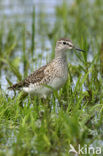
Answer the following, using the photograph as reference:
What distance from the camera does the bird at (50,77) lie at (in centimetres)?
741

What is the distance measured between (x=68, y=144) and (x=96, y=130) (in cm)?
74

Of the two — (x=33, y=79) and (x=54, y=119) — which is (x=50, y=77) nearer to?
(x=33, y=79)

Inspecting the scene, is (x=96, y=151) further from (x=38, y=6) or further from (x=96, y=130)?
(x=38, y=6)

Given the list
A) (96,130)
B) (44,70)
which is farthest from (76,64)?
(96,130)

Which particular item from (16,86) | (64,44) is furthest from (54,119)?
(64,44)

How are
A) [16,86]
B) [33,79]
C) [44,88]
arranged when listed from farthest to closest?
[16,86] → [33,79] → [44,88]

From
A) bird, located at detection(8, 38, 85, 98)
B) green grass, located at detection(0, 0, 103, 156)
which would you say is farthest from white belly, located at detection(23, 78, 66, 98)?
green grass, located at detection(0, 0, 103, 156)

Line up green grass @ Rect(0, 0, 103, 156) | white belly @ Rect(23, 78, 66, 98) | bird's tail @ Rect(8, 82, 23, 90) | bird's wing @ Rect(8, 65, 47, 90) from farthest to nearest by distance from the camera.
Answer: bird's tail @ Rect(8, 82, 23, 90), bird's wing @ Rect(8, 65, 47, 90), white belly @ Rect(23, 78, 66, 98), green grass @ Rect(0, 0, 103, 156)

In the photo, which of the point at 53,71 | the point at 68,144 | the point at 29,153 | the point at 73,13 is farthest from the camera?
the point at 73,13

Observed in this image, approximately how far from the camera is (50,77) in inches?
295

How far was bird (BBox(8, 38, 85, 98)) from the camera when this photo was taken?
24.3 feet

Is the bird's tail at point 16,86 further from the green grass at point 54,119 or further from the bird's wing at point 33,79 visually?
the green grass at point 54,119

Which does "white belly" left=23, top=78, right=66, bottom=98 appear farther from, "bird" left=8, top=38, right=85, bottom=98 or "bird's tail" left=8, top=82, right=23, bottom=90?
"bird's tail" left=8, top=82, right=23, bottom=90

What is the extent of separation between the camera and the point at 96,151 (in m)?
5.52
